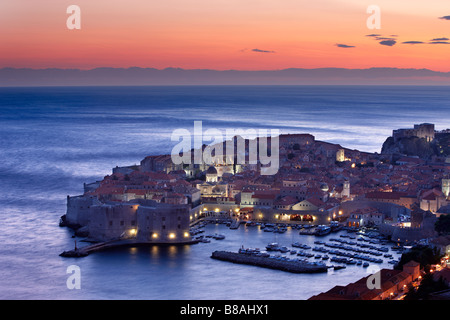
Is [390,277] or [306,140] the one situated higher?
[306,140]

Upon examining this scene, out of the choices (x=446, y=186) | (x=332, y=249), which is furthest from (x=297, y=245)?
(x=446, y=186)

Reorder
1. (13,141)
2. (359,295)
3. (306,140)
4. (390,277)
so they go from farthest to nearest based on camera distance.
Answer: (13,141) → (306,140) → (390,277) → (359,295)

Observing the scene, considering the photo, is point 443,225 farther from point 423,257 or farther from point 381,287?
point 381,287

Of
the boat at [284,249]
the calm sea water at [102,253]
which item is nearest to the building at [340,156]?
the calm sea water at [102,253]

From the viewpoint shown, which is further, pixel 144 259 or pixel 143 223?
pixel 143 223

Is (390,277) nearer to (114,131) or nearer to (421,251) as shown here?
(421,251)

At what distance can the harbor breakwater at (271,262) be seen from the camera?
1309 cm

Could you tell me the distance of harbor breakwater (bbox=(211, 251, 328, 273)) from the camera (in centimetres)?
1309

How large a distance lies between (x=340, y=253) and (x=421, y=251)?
6.36 feet

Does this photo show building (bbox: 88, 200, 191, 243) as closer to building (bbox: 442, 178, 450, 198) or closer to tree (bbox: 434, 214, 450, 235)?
tree (bbox: 434, 214, 450, 235)

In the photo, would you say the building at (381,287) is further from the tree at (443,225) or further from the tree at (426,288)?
the tree at (443,225)

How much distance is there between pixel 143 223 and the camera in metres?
15.8

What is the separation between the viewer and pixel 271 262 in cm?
1359
